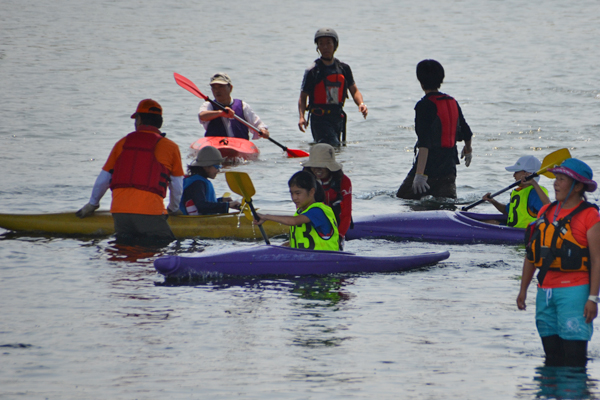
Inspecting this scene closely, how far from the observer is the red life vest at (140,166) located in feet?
22.6

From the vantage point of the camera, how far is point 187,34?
31.6m

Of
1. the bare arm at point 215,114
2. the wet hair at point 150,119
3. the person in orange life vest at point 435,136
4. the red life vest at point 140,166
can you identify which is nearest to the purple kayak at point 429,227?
the person in orange life vest at point 435,136

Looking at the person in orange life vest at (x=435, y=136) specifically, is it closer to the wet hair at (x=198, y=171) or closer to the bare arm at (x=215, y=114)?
the wet hair at (x=198, y=171)

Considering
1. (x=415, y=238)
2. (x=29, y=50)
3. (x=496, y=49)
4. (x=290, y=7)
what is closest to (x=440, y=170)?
(x=415, y=238)

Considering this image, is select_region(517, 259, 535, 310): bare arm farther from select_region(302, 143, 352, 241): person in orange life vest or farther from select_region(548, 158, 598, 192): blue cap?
select_region(302, 143, 352, 241): person in orange life vest

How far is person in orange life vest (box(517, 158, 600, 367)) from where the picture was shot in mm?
4066

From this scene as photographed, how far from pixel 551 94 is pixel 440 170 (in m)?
14.1

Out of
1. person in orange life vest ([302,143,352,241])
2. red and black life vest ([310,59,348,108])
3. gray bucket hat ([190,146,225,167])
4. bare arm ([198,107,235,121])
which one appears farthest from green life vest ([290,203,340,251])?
red and black life vest ([310,59,348,108])

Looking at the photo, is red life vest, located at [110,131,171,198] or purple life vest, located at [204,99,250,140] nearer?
red life vest, located at [110,131,171,198]

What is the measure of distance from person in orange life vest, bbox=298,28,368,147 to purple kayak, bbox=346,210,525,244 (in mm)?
3254

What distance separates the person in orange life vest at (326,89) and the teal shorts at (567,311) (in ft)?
23.0

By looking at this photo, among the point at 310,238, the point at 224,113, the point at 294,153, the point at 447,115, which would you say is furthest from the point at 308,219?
the point at 294,153

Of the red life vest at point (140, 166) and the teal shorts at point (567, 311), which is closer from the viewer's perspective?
the teal shorts at point (567, 311)

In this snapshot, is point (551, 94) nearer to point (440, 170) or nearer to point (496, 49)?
point (496, 49)
